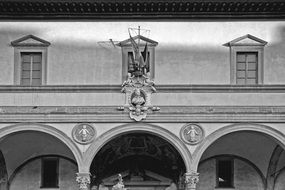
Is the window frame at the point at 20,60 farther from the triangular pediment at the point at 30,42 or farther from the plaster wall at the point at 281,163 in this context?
the plaster wall at the point at 281,163

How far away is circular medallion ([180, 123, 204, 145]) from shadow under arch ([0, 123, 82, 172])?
11.1ft

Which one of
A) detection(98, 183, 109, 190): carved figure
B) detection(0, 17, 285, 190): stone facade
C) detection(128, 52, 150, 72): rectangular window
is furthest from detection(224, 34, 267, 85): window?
detection(98, 183, 109, 190): carved figure

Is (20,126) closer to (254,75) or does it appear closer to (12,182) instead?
(12,182)

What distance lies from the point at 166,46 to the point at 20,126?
18.6ft

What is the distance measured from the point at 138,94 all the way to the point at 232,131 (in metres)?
3.23

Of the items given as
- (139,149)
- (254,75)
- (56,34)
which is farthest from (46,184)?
(254,75)

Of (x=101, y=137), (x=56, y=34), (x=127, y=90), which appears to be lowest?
(x=101, y=137)

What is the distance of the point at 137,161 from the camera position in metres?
28.0

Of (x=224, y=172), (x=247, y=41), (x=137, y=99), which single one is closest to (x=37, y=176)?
(x=137, y=99)

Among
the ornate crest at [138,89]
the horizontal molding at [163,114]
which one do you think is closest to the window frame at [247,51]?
the horizontal molding at [163,114]

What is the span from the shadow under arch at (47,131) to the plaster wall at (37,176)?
2802 mm

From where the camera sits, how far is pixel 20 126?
992 inches

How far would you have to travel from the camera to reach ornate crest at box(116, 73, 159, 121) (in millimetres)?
25203

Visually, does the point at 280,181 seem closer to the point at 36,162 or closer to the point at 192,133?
the point at 192,133
